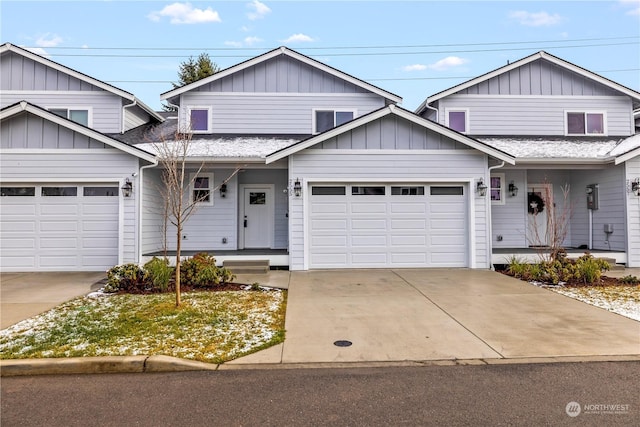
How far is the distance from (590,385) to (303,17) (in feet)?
48.0

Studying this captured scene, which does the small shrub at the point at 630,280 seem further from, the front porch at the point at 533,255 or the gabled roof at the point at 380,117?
the gabled roof at the point at 380,117

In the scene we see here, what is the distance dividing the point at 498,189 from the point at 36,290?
498 inches

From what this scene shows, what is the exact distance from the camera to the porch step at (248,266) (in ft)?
32.6

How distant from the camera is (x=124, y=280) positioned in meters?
7.95

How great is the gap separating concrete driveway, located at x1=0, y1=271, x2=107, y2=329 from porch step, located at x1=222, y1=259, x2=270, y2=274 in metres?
2.98

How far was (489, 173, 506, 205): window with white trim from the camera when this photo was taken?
12.6m

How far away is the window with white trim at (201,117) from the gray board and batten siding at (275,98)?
136 mm

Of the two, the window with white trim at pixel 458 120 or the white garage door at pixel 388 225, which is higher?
the window with white trim at pixel 458 120

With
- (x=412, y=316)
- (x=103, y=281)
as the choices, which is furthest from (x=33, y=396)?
(x=103, y=281)

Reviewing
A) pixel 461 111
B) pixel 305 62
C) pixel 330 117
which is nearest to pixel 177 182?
pixel 330 117

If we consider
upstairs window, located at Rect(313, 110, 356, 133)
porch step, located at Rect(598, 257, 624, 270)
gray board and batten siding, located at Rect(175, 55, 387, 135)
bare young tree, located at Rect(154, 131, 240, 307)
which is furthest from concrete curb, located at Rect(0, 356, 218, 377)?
porch step, located at Rect(598, 257, 624, 270)

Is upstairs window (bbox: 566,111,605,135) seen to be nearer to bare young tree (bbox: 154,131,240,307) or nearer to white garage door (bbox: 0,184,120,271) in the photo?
bare young tree (bbox: 154,131,240,307)

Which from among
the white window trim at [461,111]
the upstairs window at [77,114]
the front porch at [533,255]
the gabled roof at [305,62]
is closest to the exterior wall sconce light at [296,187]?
the gabled roof at [305,62]

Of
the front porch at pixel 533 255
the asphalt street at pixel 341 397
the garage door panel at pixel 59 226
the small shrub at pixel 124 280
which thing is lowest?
the asphalt street at pixel 341 397
